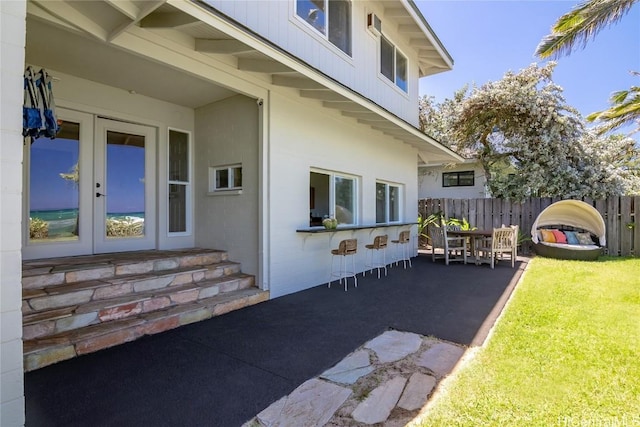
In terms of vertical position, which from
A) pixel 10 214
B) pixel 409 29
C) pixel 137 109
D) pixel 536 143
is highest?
pixel 409 29

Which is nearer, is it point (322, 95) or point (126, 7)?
point (126, 7)

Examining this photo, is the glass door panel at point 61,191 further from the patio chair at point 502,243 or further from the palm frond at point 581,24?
the palm frond at point 581,24

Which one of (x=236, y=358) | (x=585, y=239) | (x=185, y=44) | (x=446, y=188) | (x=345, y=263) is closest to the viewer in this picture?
(x=236, y=358)

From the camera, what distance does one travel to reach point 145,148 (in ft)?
19.5

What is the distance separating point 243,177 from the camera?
5641 millimetres

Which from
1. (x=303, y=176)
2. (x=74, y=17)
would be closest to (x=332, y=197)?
(x=303, y=176)

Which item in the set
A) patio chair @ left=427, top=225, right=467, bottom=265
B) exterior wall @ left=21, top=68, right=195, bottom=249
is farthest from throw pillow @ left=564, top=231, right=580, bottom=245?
exterior wall @ left=21, top=68, right=195, bottom=249

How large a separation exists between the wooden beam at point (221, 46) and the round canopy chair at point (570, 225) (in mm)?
9537

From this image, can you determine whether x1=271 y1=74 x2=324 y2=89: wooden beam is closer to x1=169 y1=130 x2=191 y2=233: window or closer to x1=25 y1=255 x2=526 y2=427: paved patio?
x1=169 y1=130 x2=191 y2=233: window

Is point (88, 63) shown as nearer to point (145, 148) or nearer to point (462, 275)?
point (145, 148)

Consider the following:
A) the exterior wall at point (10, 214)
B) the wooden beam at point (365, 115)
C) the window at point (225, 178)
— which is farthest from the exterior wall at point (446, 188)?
the exterior wall at point (10, 214)

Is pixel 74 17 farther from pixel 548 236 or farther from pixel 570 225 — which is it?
pixel 570 225

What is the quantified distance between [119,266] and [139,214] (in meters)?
1.66

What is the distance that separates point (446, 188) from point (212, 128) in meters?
12.6
